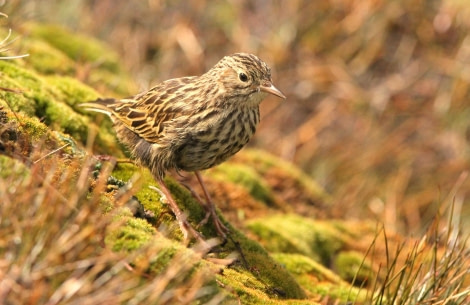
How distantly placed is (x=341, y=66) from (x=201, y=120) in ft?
29.2

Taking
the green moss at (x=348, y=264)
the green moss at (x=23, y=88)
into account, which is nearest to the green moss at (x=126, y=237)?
the green moss at (x=23, y=88)

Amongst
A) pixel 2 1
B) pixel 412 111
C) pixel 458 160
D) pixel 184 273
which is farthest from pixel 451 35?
pixel 184 273

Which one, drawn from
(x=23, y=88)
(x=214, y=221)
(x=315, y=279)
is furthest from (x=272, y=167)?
(x=23, y=88)

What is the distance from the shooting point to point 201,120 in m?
5.98

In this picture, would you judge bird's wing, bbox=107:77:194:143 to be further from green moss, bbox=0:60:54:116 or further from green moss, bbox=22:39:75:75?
green moss, bbox=22:39:75:75

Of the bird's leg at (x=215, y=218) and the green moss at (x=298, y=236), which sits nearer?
the bird's leg at (x=215, y=218)

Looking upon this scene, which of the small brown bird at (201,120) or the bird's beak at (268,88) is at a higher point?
the bird's beak at (268,88)

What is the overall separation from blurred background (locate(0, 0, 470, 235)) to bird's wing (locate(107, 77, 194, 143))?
21.4 ft

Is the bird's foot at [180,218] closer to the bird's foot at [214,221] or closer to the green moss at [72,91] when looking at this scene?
the bird's foot at [214,221]

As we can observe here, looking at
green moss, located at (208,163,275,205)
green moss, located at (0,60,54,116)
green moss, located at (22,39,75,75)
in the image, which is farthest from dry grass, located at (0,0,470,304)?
green moss, located at (0,60,54,116)

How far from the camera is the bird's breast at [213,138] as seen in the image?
233 inches

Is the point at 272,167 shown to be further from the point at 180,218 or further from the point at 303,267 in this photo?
the point at 180,218

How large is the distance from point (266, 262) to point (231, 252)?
13.5 inches

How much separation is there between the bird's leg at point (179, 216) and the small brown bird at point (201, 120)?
11 mm
